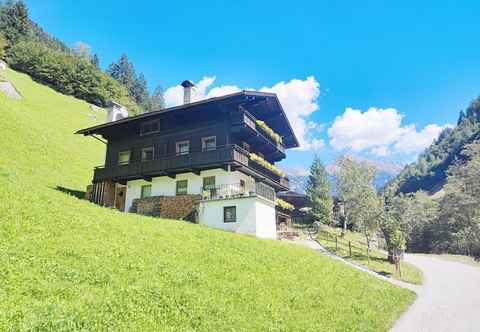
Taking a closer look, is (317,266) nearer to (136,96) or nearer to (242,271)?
(242,271)

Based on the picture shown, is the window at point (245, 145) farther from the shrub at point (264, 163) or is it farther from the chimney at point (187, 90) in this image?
the chimney at point (187, 90)

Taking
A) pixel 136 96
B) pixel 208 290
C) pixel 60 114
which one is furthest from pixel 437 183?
pixel 208 290

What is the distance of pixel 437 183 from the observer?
4232 inches

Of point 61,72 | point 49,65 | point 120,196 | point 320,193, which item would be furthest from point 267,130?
point 49,65

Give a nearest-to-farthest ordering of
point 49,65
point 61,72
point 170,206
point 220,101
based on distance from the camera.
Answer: point 220,101 < point 170,206 < point 49,65 < point 61,72

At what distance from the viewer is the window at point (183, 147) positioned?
87.8 feet

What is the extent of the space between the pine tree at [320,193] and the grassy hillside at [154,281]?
3165 cm

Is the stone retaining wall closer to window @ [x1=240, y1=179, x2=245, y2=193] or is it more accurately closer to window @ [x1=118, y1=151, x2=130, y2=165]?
window @ [x1=240, y1=179, x2=245, y2=193]

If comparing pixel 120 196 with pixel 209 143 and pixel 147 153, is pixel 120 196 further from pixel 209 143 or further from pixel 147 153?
pixel 209 143

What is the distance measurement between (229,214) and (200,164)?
428 cm

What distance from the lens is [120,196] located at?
29.1 meters

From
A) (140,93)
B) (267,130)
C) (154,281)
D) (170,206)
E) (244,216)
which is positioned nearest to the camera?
(154,281)

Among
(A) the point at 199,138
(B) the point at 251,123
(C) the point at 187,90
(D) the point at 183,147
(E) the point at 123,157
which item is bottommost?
(E) the point at 123,157

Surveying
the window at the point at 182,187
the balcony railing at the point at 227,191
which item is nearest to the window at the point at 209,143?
the window at the point at 182,187
